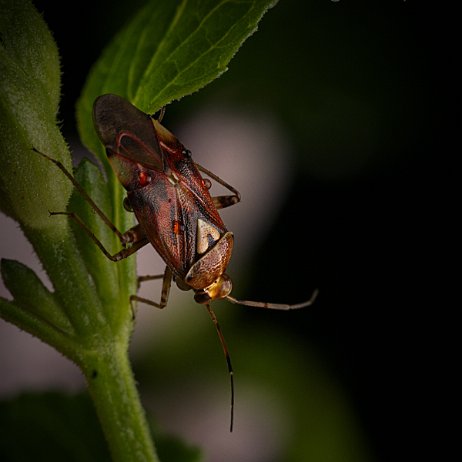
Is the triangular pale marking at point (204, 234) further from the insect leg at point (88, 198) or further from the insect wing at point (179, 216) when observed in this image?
the insect leg at point (88, 198)

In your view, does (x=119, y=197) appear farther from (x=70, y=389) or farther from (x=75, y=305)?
Answer: (x=70, y=389)

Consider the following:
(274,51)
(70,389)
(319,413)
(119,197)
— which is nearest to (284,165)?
(274,51)

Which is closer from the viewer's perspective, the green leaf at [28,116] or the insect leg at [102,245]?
the green leaf at [28,116]

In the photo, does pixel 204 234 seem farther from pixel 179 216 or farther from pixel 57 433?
pixel 57 433

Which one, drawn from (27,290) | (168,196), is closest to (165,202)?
(168,196)

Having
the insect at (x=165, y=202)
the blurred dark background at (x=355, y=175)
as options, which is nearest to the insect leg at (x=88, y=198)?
the insect at (x=165, y=202)

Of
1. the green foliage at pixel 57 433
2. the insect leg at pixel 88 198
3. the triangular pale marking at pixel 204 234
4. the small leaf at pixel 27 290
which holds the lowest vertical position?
the green foliage at pixel 57 433

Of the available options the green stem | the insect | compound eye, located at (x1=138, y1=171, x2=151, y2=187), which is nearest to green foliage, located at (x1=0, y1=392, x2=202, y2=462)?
the insect
